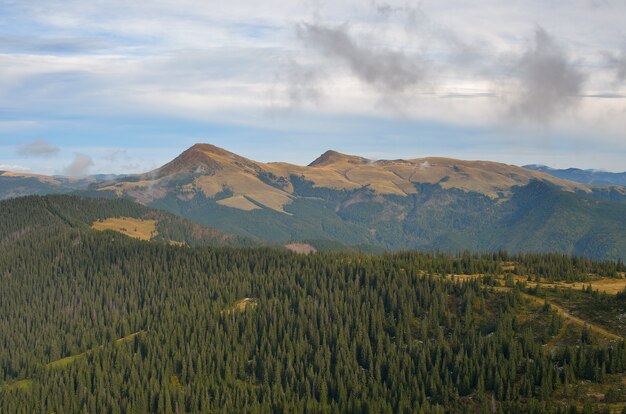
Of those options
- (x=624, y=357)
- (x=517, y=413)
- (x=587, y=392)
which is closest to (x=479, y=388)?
(x=517, y=413)

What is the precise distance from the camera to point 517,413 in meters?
183

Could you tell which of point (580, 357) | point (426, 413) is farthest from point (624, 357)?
point (426, 413)

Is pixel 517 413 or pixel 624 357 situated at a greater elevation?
pixel 624 357

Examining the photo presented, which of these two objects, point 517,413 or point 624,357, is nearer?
point 517,413

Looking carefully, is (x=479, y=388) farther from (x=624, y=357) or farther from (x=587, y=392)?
(x=624, y=357)

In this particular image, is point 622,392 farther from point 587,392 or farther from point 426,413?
point 426,413

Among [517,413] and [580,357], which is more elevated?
[580,357]

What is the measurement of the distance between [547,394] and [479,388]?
20.6 metres

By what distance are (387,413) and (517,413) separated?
3777cm

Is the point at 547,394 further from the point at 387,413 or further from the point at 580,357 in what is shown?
the point at 387,413

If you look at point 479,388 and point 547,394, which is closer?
point 547,394

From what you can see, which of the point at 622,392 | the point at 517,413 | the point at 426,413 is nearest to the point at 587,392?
the point at 622,392

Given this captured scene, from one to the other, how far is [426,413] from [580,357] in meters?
50.5

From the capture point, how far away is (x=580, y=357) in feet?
650
